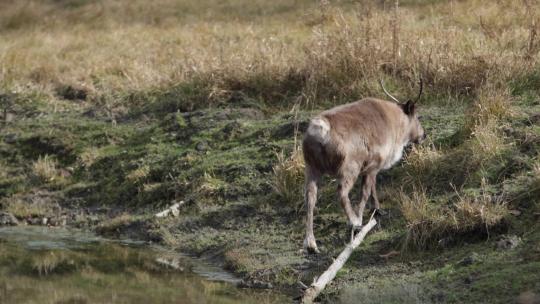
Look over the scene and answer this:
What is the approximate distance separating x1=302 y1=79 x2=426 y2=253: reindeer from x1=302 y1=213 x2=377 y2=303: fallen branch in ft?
0.39

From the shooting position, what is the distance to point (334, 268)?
920 centimetres

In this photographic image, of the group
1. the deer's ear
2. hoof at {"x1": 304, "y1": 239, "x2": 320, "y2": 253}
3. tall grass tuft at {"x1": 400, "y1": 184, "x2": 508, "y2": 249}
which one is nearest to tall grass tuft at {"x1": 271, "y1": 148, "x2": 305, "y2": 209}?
the deer's ear

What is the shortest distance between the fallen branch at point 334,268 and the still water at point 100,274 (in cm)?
31

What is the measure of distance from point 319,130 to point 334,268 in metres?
1.32

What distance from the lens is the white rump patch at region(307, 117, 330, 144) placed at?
952 cm

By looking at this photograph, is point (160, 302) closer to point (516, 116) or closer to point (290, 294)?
point (290, 294)

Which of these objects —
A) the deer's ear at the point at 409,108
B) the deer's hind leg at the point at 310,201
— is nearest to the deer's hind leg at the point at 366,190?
the deer's hind leg at the point at 310,201

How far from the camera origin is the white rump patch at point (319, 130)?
952 cm

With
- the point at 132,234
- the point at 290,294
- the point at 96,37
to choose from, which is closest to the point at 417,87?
the point at 132,234

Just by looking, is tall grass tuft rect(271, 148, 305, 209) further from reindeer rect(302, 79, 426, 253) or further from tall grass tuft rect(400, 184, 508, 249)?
tall grass tuft rect(400, 184, 508, 249)

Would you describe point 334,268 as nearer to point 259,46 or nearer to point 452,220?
point 452,220

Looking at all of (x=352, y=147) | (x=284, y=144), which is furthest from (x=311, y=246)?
(x=284, y=144)

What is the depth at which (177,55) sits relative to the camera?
63.0 feet

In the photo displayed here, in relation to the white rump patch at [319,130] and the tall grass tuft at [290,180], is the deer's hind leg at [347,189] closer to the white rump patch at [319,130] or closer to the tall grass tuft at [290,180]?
the white rump patch at [319,130]
